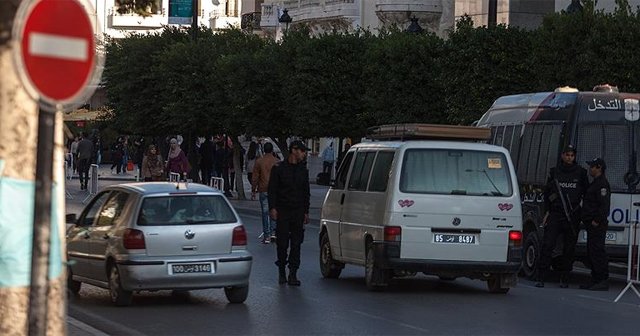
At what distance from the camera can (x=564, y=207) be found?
20.3 meters

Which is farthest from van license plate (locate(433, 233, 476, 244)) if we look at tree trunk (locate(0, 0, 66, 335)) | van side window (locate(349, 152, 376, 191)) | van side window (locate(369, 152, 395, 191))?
tree trunk (locate(0, 0, 66, 335))

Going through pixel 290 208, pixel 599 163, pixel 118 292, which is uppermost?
Answer: pixel 599 163

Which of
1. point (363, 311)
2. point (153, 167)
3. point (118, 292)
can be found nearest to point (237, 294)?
point (118, 292)

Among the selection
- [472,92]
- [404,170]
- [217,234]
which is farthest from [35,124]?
[472,92]

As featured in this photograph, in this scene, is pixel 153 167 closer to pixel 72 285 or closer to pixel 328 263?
pixel 328 263

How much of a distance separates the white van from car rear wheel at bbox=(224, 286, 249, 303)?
191 cm

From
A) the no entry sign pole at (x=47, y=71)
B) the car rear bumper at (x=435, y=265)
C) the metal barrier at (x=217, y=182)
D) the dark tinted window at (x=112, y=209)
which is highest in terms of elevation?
the no entry sign pole at (x=47, y=71)

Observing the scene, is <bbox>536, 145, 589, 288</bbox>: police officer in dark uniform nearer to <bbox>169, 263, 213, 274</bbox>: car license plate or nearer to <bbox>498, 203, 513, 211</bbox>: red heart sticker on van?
<bbox>498, 203, 513, 211</bbox>: red heart sticker on van

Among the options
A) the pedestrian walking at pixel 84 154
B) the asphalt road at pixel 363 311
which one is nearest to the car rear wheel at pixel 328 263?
the asphalt road at pixel 363 311

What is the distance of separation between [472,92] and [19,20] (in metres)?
27.4

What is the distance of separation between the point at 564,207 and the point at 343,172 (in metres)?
3.00

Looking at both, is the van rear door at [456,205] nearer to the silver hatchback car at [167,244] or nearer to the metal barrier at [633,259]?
the metal barrier at [633,259]

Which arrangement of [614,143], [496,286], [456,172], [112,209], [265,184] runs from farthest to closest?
[265,184]
[614,143]
[496,286]
[456,172]
[112,209]

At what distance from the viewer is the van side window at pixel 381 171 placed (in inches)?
731
